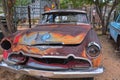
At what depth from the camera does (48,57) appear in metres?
4.61

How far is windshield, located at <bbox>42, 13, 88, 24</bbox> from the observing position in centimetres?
672

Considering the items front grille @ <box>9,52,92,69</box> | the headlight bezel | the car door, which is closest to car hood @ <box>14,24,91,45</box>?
the headlight bezel

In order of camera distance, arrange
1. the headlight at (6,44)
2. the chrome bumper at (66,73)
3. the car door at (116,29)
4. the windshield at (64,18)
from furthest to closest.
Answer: the car door at (116,29)
the windshield at (64,18)
the headlight at (6,44)
the chrome bumper at (66,73)

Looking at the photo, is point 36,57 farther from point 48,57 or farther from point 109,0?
point 109,0

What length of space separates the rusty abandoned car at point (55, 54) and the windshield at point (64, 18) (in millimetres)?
1418

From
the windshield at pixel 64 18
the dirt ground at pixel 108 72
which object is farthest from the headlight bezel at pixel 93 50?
the windshield at pixel 64 18

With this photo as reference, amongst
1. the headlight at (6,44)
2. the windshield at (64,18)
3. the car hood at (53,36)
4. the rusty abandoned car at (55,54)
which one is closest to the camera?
the rusty abandoned car at (55,54)

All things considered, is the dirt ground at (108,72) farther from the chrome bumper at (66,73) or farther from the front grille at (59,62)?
the chrome bumper at (66,73)

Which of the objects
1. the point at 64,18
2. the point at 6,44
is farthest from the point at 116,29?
the point at 6,44

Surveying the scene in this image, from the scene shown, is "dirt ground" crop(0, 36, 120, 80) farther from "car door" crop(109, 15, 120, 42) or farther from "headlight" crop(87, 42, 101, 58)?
"headlight" crop(87, 42, 101, 58)

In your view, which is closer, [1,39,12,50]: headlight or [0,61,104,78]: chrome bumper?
[0,61,104,78]: chrome bumper

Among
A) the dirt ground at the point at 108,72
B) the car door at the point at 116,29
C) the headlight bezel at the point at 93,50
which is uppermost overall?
the headlight bezel at the point at 93,50

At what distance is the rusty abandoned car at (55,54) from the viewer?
4609mm

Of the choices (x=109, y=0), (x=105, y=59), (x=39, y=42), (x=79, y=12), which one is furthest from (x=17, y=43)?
(x=109, y=0)
